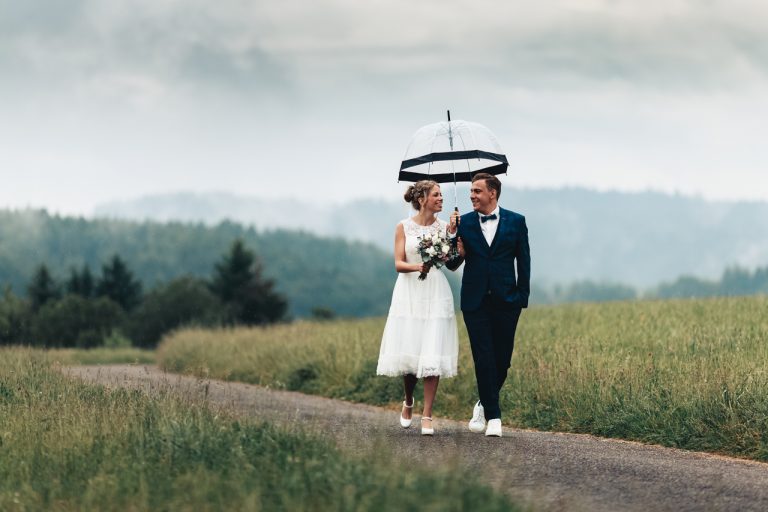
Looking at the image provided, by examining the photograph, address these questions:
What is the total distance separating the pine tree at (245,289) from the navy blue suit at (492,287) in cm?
7577

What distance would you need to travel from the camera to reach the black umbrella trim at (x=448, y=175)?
10.5 metres

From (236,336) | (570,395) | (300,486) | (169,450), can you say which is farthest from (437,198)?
(236,336)

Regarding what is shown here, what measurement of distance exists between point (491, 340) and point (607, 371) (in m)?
2.80

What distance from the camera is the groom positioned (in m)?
9.80

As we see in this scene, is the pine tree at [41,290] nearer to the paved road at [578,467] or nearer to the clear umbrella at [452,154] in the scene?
the paved road at [578,467]

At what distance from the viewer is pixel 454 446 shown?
9.31 meters

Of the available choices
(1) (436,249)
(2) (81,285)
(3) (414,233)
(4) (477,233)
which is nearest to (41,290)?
(2) (81,285)

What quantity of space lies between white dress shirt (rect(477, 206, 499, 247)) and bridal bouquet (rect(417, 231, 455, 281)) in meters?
0.35

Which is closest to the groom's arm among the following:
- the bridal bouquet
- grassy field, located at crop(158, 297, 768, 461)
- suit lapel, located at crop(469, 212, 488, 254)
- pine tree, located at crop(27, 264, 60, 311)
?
suit lapel, located at crop(469, 212, 488, 254)

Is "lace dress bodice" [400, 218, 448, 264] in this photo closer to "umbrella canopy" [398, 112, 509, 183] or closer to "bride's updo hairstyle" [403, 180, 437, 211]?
"bride's updo hairstyle" [403, 180, 437, 211]

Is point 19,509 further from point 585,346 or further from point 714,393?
point 585,346

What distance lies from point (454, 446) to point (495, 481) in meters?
2.06

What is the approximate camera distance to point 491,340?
1002 cm

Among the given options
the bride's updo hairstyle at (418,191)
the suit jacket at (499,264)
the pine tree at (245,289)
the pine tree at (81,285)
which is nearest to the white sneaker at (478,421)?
the suit jacket at (499,264)
